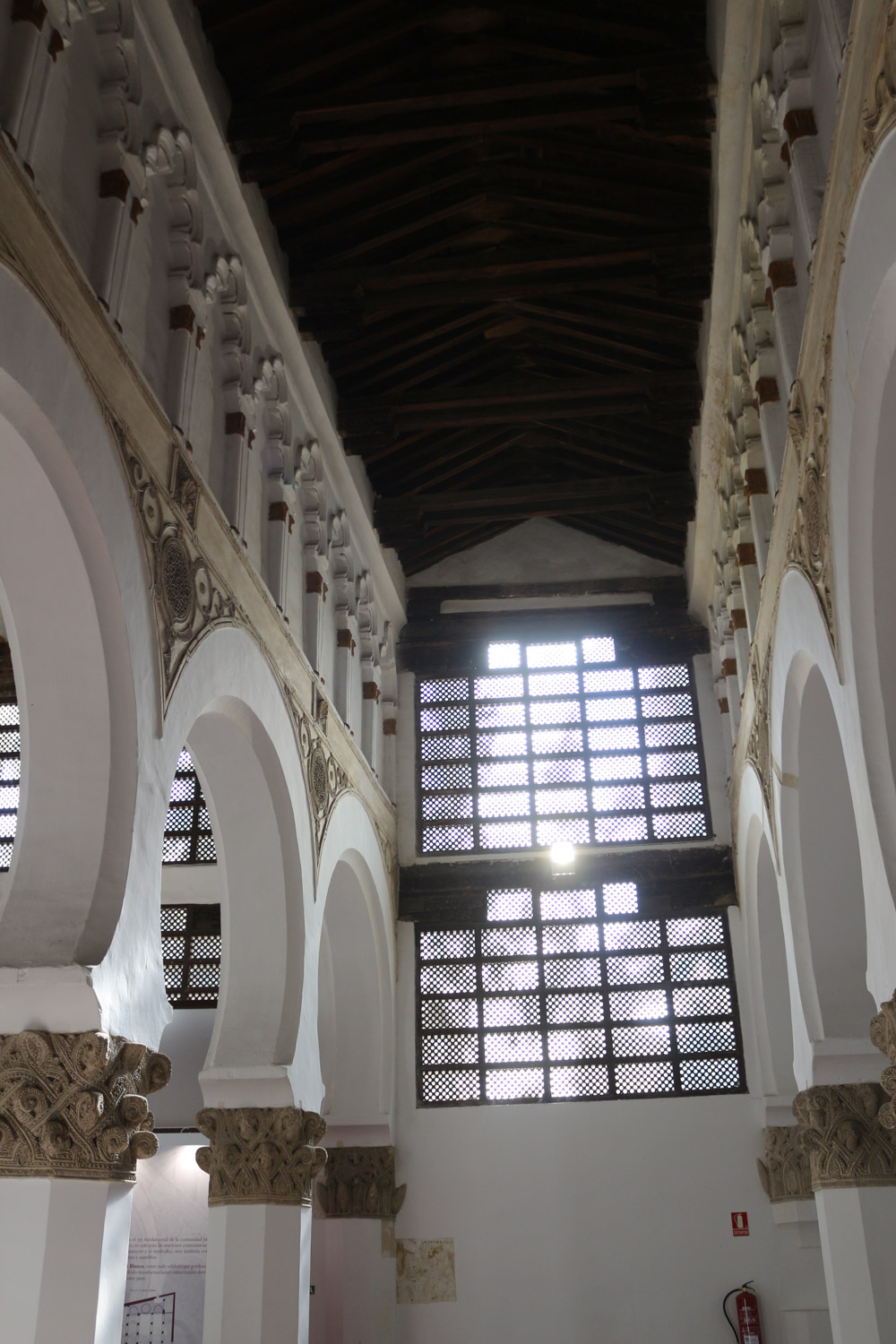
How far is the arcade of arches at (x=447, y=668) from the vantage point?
4.79m

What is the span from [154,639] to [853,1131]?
4.57m

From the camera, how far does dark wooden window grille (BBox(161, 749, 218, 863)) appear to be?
1127cm

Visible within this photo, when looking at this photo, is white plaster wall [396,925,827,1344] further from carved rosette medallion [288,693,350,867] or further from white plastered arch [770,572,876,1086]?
white plastered arch [770,572,876,1086]

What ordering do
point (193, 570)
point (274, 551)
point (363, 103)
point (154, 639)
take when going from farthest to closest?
1. point (274, 551)
2. point (363, 103)
3. point (193, 570)
4. point (154, 639)

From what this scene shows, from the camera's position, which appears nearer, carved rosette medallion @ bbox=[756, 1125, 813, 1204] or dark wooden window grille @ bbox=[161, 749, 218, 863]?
carved rosette medallion @ bbox=[756, 1125, 813, 1204]

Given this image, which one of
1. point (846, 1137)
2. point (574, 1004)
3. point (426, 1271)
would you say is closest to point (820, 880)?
point (846, 1137)

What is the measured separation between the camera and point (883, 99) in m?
3.80

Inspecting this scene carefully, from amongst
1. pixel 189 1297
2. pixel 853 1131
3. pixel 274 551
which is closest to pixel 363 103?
pixel 274 551

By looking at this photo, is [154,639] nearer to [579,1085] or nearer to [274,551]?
[274,551]

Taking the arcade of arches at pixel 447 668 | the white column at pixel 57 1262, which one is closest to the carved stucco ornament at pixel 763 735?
the arcade of arches at pixel 447 668

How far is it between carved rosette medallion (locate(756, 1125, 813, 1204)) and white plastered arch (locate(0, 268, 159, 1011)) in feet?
23.6

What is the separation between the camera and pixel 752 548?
340 inches

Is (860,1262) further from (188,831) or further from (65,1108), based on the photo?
(188,831)

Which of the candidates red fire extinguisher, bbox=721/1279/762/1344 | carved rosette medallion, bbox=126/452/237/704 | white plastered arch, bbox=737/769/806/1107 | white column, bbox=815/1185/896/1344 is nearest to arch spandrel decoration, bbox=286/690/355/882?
carved rosette medallion, bbox=126/452/237/704
